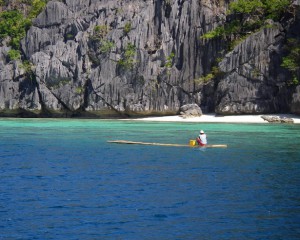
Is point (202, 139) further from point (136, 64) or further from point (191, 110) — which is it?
point (136, 64)

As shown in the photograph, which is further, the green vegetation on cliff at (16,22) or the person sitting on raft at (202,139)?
the green vegetation on cliff at (16,22)

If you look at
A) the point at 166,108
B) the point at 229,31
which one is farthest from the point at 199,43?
the point at 166,108

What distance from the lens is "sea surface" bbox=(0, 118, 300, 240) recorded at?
1248 centimetres

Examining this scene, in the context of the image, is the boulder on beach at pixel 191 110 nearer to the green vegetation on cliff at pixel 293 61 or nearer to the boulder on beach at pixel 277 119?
the boulder on beach at pixel 277 119

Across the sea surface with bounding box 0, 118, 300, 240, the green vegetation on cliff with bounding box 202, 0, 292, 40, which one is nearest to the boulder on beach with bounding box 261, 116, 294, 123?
the green vegetation on cliff with bounding box 202, 0, 292, 40

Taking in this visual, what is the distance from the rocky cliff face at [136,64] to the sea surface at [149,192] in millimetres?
24671

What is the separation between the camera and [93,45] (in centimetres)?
6122

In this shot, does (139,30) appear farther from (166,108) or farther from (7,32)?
(7,32)

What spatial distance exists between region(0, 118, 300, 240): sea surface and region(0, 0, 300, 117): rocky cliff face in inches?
971

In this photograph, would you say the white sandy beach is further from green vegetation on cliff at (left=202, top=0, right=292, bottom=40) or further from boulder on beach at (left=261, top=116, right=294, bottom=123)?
green vegetation on cliff at (left=202, top=0, right=292, bottom=40)

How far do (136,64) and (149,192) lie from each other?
42.7 meters

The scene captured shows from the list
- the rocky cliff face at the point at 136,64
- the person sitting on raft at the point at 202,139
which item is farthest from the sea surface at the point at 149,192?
the rocky cliff face at the point at 136,64

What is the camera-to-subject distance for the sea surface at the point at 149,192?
492 inches

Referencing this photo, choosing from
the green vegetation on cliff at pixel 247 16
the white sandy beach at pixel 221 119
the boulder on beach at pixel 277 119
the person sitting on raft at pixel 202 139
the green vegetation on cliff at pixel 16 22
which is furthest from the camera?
the green vegetation on cliff at pixel 16 22
